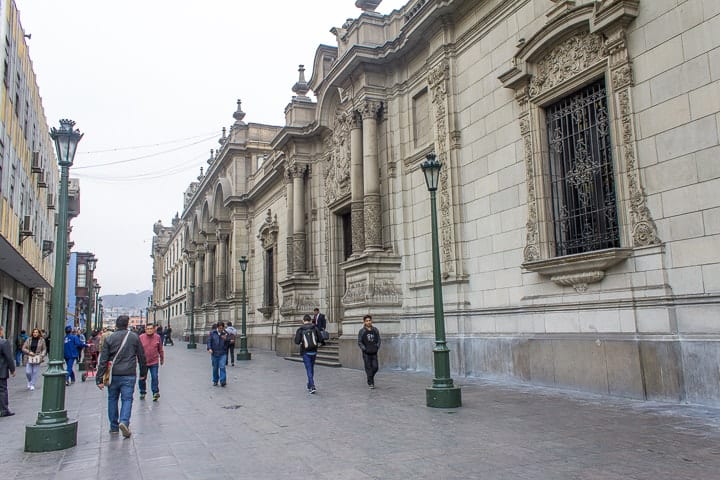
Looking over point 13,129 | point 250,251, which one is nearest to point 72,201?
point 250,251

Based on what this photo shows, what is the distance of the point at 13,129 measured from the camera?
19.3m

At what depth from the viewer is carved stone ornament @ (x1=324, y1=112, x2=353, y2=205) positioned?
20500 millimetres

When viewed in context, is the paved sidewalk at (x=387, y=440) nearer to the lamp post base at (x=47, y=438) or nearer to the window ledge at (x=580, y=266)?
the lamp post base at (x=47, y=438)

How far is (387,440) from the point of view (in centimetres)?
732

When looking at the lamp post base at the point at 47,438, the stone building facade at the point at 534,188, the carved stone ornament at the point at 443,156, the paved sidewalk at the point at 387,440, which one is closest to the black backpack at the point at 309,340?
the paved sidewalk at the point at 387,440

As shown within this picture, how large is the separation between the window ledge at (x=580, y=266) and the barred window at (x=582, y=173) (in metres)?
0.52

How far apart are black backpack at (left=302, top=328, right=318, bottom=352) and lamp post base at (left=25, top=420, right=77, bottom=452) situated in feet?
19.3

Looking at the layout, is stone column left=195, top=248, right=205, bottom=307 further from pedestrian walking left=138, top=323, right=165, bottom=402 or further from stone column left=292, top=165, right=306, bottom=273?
pedestrian walking left=138, top=323, right=165, bottom=402

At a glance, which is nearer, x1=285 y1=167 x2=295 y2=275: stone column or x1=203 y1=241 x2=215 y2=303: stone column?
x1=285 y1=167 x2=295 y2=275: stone column

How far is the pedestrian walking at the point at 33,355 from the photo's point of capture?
14.5m

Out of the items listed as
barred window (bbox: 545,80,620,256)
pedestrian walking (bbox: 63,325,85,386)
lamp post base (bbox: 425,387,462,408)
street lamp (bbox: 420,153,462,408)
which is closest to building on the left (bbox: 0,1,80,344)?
pedestrian walking (bbox: 63,325,85,386)

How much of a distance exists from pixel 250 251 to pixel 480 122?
23.2 metres

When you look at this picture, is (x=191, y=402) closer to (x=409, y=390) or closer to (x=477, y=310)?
(x=409, y=390)

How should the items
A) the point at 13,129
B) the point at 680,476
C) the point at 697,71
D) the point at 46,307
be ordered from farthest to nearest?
the point at 46,307
the point at 13,129
the point at 697,71
the point at 680,476
